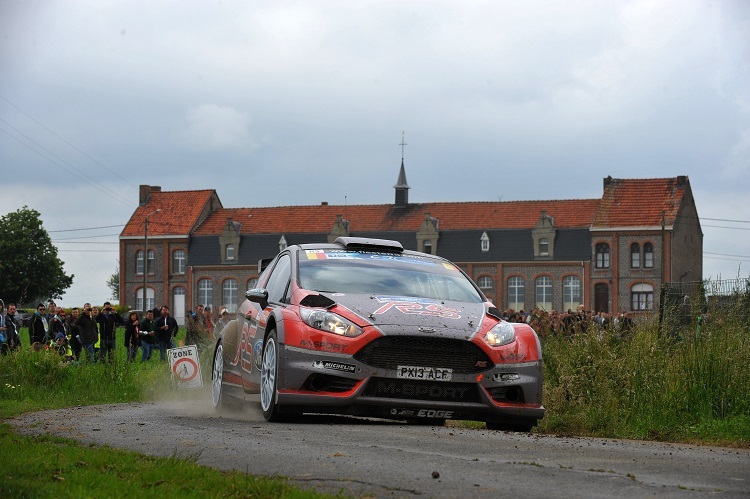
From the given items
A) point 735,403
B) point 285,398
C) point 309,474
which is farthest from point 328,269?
point 309,474

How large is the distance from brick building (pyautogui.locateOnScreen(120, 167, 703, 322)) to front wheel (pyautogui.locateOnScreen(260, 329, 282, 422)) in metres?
81.9

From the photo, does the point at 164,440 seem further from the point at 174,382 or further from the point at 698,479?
the point at 174,382

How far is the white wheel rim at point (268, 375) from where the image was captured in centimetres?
1128

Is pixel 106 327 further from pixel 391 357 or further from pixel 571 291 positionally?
pixel 571 291

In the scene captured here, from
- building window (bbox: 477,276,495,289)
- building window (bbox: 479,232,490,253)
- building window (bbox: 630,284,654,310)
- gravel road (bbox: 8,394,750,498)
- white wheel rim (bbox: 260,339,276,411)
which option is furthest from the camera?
building window (bbox: 479,232,490,253)

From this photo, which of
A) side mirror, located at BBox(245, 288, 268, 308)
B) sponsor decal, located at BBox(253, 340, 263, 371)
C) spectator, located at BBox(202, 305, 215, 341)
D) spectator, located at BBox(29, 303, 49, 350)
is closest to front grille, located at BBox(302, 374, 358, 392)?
sponsor decal, located at BBox(253, 340, 263, 371)

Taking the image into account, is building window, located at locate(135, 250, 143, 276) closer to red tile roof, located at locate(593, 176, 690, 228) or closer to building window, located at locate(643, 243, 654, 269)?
red tile roof, located at locate(593, 176, 690, 228)

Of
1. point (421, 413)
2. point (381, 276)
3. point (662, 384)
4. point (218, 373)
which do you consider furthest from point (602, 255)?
point (421, 413)

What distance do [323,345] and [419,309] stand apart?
37.2 inches

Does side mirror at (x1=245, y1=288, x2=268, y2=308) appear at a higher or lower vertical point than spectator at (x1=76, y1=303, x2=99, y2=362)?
higher

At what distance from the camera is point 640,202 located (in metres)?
103

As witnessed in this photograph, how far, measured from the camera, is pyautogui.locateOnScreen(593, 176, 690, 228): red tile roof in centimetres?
10112

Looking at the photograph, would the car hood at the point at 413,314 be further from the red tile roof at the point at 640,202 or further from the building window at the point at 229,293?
the building window at the point at 229,293

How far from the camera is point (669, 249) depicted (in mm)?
100125
